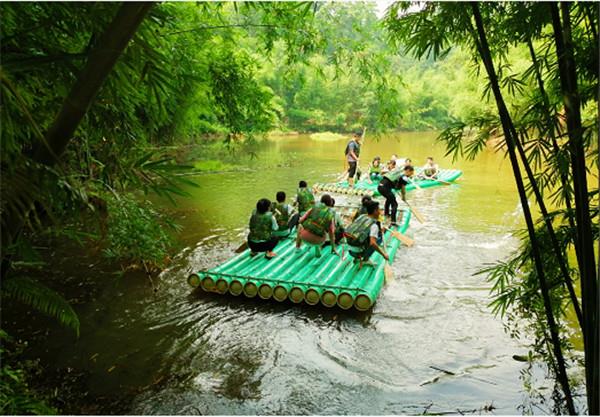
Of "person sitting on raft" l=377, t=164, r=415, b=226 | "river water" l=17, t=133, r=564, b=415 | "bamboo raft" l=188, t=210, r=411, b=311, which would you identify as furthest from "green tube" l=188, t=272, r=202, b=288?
"person sitting on raft" l=377, t=164, r=415, b=226

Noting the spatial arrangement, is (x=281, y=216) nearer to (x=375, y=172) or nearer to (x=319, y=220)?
(x=319, y=220)

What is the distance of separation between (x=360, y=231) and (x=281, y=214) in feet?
6.31

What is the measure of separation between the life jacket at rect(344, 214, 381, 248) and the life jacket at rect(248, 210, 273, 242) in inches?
47.9

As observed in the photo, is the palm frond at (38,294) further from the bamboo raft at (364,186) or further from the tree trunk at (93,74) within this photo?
the bamboo raft at (364,186)

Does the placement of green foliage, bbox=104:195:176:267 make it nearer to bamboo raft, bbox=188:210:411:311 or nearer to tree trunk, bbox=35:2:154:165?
bamboo raft, bbox=188:210:411:311

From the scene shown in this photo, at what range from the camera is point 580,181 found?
2.61 meters

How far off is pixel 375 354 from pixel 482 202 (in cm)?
947

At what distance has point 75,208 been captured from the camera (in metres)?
2.32

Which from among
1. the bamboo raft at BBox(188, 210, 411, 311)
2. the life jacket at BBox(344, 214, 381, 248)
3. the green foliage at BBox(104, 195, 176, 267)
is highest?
the green foliage at BBox(104, 195, 176, 267)

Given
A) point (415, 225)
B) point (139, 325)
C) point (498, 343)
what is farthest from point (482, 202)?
point (139, 325)

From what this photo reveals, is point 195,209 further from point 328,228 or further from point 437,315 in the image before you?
point 437,315

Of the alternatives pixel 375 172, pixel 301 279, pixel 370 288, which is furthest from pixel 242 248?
pixel 375 172

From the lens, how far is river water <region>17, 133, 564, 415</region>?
432 centimetres

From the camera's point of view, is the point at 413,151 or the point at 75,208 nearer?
the point at 75,208
